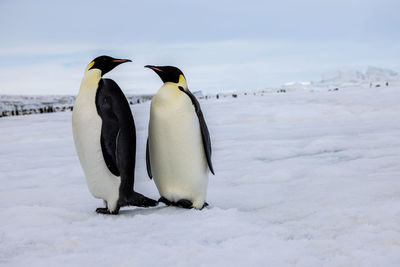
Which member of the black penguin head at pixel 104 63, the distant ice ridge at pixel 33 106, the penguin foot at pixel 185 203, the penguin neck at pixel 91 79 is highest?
the black penguin head at pixel 104 63

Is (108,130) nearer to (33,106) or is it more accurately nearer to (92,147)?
(92,147)

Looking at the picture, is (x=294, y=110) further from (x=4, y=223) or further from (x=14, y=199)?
(x=4, y=223)

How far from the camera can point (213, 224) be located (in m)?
2.73

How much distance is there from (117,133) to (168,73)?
0.56 meters

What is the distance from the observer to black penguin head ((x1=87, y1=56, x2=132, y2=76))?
10.1 feet

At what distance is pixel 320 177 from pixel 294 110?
774 cm

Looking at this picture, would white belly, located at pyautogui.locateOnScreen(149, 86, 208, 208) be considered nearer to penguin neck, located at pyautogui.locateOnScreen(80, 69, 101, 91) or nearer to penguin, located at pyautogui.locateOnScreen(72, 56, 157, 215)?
penguin, located at pyautogui.locateOnScreen(72, 56, 157, 215)

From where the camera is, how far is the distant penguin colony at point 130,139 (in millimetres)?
3014

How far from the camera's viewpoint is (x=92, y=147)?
3.04 meters

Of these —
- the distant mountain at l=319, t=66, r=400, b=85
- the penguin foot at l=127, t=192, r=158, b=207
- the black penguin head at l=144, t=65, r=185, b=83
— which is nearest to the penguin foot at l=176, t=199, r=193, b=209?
the penguin foot at l=127, t=192, r=158, b=207

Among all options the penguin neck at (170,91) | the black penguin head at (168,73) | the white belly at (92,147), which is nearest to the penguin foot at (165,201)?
the white belly at (92,147)

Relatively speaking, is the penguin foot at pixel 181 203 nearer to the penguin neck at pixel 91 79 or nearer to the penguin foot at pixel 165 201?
the penguin foot at pixel 165 201

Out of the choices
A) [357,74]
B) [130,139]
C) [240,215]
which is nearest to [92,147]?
[130,139]

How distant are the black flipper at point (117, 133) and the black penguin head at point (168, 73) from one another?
0.32m
